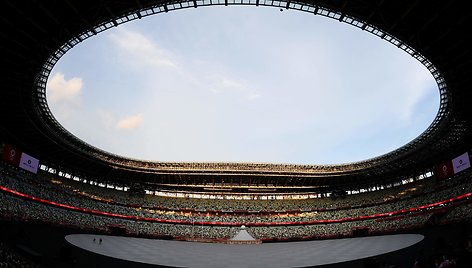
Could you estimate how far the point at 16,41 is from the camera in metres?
27.6

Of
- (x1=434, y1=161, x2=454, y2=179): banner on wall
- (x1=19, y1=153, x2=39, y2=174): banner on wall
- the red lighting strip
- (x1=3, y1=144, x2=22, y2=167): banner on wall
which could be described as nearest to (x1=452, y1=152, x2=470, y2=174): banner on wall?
(x1=434, y1=161, x2=454, y2=179): banner on wall

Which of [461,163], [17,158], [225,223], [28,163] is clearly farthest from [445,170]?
[17,158]

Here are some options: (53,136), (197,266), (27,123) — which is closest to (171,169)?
(53,136)

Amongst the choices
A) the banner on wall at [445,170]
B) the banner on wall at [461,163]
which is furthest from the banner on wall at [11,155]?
the banner on wall at [461,163]

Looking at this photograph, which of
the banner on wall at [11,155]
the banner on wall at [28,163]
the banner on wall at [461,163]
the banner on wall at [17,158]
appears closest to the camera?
the banner on wall at [11,155]

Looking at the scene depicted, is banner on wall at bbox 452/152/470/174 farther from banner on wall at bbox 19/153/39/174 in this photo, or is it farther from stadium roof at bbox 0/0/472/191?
banner on wall at bbox 19/153/39/174

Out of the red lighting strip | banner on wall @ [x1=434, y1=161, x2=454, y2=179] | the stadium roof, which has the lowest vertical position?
the red lighting strip

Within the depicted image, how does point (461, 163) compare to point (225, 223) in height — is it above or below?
above

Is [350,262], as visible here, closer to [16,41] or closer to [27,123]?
[16,41]

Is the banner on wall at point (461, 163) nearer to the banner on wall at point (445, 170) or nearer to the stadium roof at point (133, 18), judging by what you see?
the banner on wall at point (445, 170)

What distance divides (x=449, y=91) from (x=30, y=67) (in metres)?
44.2

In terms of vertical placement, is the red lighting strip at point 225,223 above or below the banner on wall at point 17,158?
below

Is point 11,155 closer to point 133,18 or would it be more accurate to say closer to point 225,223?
point 133,18

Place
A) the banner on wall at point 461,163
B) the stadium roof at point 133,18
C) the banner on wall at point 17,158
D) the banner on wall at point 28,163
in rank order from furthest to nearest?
the banner on wall at point 28,163, the banner on wall at point 461,163, the banner on wall at point 17,158, the stadium roof at point 133,18
